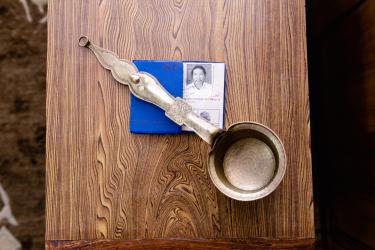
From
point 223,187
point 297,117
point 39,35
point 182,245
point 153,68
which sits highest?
point 39,35

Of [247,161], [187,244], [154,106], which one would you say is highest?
[154,106]

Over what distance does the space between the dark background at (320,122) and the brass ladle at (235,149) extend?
33cm

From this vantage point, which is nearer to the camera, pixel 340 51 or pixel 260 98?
pixel 260 98

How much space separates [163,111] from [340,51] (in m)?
0.55

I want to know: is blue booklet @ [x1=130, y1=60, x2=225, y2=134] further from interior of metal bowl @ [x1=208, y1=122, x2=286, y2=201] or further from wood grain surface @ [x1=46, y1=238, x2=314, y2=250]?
wood grain surface @ [x1=46, y1=238, x2=314, y2=250]

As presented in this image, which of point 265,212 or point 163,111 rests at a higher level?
point 163,111

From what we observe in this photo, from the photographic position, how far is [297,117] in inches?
30.8

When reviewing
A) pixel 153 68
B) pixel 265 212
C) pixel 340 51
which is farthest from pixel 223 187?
pixel 340 51

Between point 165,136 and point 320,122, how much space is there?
24.4 inches

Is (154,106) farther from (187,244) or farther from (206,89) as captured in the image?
(187,244)

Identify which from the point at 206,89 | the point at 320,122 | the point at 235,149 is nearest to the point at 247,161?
the point at 235,149

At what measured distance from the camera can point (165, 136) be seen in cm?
78

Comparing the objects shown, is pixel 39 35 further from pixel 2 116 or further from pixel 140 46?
pixel 140 46

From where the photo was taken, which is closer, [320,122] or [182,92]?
[182,92]
